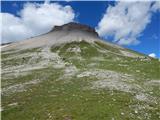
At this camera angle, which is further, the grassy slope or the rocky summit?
the rocky summit

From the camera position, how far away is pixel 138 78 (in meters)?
66.9

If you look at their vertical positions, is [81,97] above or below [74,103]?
above

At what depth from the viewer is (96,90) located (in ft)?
173

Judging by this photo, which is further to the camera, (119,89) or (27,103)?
(119,89)

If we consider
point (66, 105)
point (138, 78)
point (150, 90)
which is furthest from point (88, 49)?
point (66, 105)

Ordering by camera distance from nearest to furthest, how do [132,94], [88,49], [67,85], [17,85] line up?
[132,94] < [67,85] < [17,85] < [88,49]

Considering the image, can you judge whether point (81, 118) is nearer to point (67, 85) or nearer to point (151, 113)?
point (151, 113)

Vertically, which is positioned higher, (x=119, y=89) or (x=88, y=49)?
(x=88, y=49)

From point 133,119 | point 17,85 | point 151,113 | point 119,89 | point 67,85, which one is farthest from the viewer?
point 17,85

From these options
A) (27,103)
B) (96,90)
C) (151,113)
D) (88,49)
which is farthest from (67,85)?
(88,49)

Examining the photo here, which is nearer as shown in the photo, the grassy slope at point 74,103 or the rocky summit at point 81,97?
the grassy slope at point 74,103

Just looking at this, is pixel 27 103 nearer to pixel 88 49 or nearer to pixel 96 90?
pixel 96 90

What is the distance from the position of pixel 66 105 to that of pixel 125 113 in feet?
28.3

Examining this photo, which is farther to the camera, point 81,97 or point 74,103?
point 81,97
